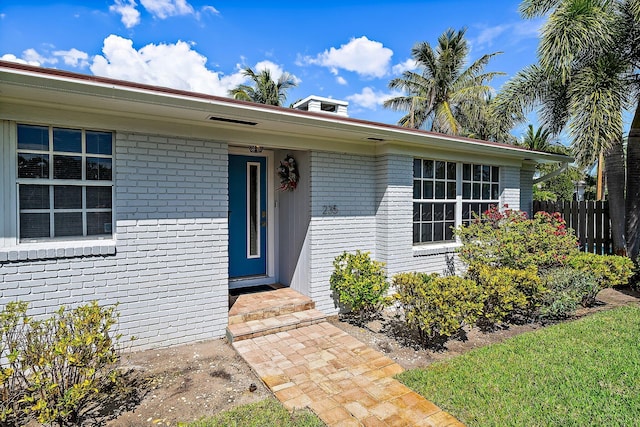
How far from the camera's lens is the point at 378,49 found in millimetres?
23797

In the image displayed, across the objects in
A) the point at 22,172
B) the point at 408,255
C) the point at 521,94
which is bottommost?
the point at 408,255

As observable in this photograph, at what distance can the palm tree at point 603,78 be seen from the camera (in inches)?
271

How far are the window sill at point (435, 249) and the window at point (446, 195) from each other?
11cm

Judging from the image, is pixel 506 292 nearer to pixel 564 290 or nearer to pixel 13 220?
pixel 564 290

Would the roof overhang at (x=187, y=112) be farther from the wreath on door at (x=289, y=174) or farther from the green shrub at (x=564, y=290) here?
the green shrub at (x=564, y=290)

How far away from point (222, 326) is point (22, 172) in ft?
9.66

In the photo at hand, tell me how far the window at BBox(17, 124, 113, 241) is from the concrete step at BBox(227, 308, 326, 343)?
204 centimetres

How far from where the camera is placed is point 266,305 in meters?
5.10

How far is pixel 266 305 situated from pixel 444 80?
1928 centimetres

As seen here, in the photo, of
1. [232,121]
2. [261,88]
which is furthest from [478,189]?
[261,88]

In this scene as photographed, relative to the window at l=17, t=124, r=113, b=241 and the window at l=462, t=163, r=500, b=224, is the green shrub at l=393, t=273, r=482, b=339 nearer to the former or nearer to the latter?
the window at l=462, t=163, r=500, b=224

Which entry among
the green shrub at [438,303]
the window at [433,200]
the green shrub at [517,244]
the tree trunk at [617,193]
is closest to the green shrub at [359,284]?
the green shrub at [438,303]

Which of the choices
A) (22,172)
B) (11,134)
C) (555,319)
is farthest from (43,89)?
(555,319)

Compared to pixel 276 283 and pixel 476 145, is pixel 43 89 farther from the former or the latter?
pixel 476 145
